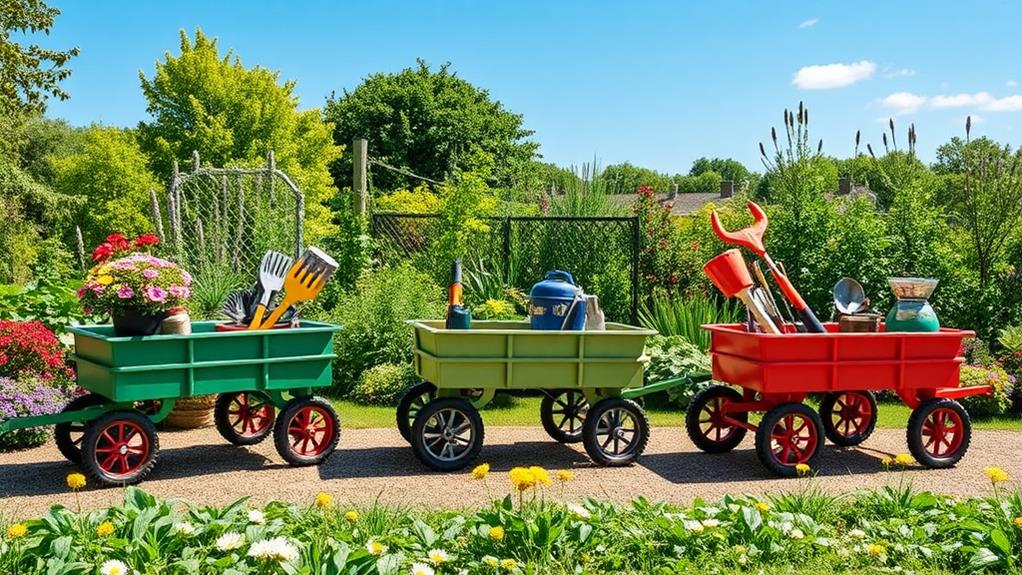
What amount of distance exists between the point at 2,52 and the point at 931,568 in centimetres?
1766

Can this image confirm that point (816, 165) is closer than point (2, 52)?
Yes

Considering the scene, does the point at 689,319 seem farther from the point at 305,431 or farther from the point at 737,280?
the point at 305,431

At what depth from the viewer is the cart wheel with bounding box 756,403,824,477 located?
20.6 feet

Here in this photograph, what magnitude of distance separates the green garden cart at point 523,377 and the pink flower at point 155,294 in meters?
1.72

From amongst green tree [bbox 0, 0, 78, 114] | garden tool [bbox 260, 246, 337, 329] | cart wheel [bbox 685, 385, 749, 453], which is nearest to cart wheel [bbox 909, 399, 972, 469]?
cart wheel [bbox 685, 385, 749, 453]

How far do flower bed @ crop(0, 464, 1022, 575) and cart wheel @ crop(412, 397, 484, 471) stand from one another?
1.55 meters

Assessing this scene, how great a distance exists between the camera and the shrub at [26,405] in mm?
6828

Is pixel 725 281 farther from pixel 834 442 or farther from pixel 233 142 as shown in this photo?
pixel 233 142

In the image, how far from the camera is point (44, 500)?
18.0 ft

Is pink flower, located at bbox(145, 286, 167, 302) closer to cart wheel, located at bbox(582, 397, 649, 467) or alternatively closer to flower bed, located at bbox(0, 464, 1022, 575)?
flower bed, located at bbox(0, 464, 1022, 575)

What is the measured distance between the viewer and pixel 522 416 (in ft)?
28.0

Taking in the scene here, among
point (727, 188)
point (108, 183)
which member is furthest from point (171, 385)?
point (727, 188)

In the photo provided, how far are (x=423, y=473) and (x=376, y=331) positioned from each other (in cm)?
339

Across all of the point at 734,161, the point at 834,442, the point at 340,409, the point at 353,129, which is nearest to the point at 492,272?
the point at 340,409
